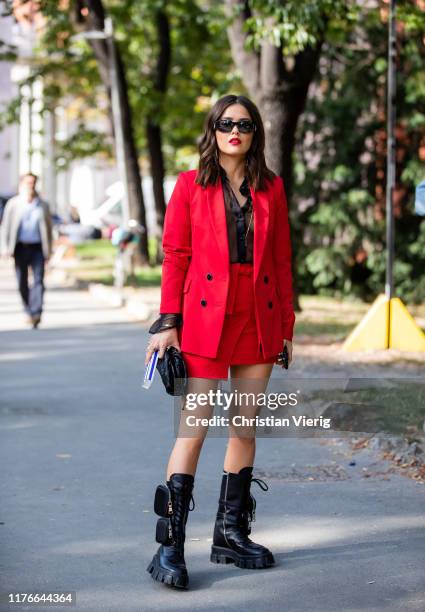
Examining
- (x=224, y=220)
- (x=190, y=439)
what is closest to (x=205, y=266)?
(x=224, y=220)

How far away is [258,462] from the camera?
8.17 m

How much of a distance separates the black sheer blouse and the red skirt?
0.15ft

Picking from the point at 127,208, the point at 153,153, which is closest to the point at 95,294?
the point at 127,208

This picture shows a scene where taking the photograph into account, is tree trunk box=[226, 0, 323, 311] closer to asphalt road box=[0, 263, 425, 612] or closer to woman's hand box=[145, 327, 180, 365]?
asphalt road box=[0, 263, 425, 612]

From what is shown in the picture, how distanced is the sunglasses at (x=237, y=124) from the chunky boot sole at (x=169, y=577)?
174cm

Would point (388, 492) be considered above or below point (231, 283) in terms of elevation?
below

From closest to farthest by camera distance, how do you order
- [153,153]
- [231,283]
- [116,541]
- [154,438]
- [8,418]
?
[231,283], [116,541], [154,438], [8,418], [153,153]

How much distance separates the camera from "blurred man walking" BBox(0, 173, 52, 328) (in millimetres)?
16625

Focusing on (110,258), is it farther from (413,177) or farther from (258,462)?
(258,462)

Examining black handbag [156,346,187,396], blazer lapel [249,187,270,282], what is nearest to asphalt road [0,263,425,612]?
black handbag [156,346,187,396]

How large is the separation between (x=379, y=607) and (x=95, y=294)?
1832 centimetres

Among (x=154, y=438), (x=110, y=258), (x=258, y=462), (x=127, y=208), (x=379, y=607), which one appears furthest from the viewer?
(x=110, y=258)

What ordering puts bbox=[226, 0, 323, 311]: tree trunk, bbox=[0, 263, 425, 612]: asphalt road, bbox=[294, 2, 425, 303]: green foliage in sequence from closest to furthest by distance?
bbox=[0, 263, 425, 612]: asphalt road
bbox=[226, 0, 323, 311]: tree trunk
bbox=[294, 2, 425, 303]: green foliage

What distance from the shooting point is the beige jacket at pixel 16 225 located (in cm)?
1661
